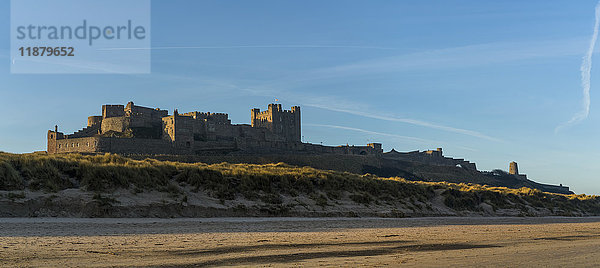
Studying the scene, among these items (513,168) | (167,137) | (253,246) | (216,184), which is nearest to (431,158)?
(513,168)

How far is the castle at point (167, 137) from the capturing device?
63391mm

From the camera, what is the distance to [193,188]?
20.5 m

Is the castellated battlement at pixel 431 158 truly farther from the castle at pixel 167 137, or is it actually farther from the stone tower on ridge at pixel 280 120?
the stone tower on ridge at pixel 280 120

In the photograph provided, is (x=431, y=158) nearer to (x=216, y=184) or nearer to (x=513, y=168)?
(x=513, y=168)

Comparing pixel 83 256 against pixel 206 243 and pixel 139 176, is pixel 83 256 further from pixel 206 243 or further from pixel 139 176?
pixel 139 176

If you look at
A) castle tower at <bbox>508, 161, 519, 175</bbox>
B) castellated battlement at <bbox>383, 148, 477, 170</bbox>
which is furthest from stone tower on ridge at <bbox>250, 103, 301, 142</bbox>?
castle tower at <bbox>508, 161, 519, 175</bbox>

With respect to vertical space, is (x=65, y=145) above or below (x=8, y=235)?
above

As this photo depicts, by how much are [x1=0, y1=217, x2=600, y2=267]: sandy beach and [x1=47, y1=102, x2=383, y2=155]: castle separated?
50.3m

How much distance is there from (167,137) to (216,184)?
53.2 meters

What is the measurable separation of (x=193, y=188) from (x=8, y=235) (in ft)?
30.6

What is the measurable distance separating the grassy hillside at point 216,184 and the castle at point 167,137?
4021 centimetres

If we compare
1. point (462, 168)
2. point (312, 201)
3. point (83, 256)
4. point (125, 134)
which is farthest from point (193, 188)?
point (462, 168)

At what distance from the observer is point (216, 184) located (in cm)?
2131

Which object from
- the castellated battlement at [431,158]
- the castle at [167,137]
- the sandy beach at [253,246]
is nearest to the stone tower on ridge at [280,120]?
the castle at [167,137]
